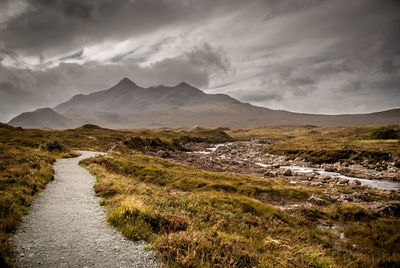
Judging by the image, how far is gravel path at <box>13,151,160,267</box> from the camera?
5.59m

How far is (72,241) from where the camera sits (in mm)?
6574

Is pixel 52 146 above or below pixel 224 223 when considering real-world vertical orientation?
above

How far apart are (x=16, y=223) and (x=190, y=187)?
51.2ft

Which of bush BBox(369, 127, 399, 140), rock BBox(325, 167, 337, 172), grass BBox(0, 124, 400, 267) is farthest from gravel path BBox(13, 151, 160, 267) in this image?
bush BBox(369, 127, 399, 140)

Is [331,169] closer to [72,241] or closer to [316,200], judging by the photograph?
[316,200]

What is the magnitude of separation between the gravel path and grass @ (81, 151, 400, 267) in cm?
54

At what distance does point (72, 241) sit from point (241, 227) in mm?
7922

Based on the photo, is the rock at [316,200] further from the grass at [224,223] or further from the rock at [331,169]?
the rock at [331,169]

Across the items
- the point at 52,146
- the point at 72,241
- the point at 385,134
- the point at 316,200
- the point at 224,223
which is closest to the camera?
the point at 72,241

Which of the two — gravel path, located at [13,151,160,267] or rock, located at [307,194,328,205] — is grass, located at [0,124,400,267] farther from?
rock, located at [307,194,328,205]

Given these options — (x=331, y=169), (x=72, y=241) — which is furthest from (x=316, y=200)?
(x=331, y=169)

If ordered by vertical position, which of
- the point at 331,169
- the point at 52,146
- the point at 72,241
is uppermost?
the point at 52,146

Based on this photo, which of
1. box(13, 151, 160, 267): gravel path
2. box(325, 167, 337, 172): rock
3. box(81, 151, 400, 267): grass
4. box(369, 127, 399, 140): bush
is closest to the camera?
box(13, 151, 160, 267): gravel path

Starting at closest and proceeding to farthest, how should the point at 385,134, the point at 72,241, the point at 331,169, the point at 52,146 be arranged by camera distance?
1. the point at 72,241
2. the point at 52,146
3. the point at 331,169
4. the point at 385,134
